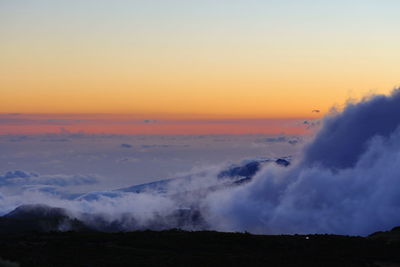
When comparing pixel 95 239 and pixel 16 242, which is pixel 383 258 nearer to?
pixel 95 239

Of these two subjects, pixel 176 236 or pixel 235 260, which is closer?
pixel 235 260

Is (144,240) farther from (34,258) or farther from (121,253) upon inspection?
(34,258)

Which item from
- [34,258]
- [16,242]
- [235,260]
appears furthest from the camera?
[16,242]

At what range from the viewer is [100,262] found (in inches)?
2333

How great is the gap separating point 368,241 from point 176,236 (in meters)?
24.2

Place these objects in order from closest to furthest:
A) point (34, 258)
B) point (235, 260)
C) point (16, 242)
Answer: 1. point (34, 258)
2. point (235, 260)
3. point (16, 242)

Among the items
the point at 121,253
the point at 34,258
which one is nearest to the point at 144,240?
the point at 121,253

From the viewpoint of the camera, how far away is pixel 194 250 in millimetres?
70375

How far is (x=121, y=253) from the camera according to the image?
217 ft

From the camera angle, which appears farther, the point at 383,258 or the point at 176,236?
the point at 176,236

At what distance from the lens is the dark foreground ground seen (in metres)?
60.5

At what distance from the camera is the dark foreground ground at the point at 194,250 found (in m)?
60.5

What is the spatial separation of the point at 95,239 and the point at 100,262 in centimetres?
1741

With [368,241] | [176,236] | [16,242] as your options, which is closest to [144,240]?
[176,236]
